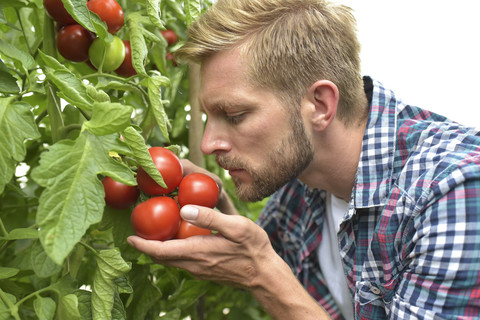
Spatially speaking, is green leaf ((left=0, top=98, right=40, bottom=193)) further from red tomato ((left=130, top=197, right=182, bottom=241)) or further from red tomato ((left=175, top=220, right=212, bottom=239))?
red tomato ((left=175, top=220, right=212, bottom=239))

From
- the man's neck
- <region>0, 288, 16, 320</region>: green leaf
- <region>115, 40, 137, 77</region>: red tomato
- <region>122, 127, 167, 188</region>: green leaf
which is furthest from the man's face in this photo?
<region>0, 288, 16, 320</region>: green leaf

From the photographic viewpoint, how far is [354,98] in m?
1.27

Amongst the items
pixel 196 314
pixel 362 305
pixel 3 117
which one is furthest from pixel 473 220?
pixel 3 117

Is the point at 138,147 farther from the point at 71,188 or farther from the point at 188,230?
the point at 188,230

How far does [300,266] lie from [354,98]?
518 mm

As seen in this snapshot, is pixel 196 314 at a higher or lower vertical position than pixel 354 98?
lower

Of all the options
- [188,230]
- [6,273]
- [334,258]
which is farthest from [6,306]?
[334,258]

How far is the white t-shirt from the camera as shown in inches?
55.1

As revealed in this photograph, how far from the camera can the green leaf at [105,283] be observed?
71cm

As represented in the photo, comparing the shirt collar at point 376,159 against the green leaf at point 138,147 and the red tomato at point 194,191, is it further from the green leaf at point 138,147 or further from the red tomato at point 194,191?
the green leaf at point 138,147

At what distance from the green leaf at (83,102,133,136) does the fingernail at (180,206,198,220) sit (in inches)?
10.5

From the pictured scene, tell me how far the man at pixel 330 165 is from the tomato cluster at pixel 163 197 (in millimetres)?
27

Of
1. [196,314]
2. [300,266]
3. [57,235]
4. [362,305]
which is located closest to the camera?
[57,235]

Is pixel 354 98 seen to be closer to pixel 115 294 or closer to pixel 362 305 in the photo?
pixel 362 305
